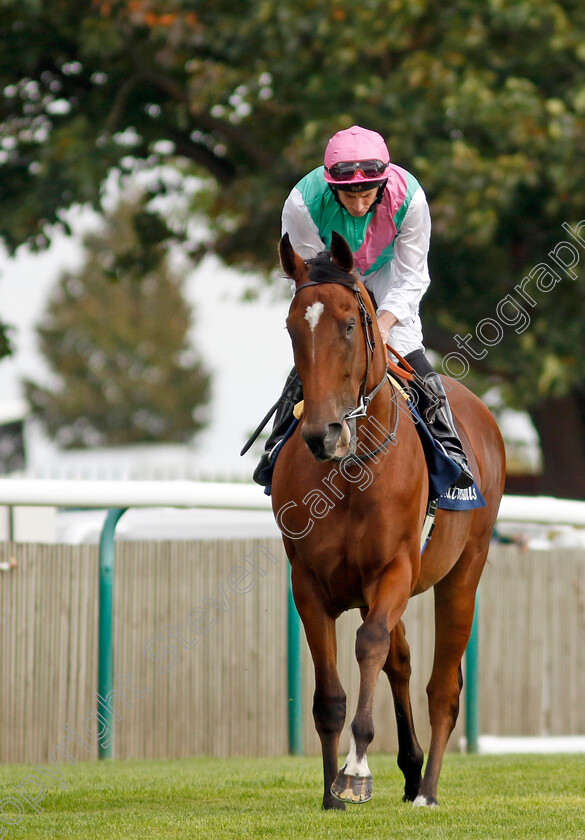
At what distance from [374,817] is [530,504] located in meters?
4.04

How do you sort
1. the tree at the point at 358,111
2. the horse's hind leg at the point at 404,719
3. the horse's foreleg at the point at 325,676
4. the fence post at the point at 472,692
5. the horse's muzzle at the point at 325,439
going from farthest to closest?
the tree at the point at 358,111, the fence post at the point at 472,692, the horse's hind leg at the point at 404,719, the horse's foreleg at the point at 325,676, the horse's muzzle at the point at 325,439

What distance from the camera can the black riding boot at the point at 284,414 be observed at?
5703 millimetres

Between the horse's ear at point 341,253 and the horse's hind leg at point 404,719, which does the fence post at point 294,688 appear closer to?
the horse's hind leg at point 404,719

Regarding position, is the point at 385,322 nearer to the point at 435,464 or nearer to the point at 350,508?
the point at 435,464

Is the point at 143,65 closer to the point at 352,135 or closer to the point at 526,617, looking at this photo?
the point at 526,617

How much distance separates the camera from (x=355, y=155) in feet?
17.7

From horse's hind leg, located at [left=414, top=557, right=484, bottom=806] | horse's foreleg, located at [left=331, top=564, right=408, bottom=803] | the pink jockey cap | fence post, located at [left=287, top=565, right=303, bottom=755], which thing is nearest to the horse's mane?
the pink jockey cap

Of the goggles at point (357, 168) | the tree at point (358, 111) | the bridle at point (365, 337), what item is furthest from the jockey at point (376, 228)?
the tree at point (358, 111)

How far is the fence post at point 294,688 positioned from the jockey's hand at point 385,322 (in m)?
2.88

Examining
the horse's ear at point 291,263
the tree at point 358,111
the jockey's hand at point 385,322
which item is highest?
the tree at point 358,111

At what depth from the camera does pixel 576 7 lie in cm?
1437

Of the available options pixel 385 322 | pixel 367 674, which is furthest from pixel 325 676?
pixel 385 322

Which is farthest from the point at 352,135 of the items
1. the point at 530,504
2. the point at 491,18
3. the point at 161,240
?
the point at 161,240

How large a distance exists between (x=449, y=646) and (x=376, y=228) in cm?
216
